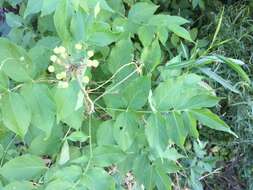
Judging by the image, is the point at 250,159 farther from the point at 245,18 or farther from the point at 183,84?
the point at 183,84

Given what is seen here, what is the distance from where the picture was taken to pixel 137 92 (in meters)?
0.74

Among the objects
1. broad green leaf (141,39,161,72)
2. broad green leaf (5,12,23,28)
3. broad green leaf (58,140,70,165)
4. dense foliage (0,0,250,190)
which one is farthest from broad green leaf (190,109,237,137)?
broad green leaf (5,12,23,28)

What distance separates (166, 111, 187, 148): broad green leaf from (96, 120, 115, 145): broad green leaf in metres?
0.11

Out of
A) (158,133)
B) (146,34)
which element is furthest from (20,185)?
(146,34)

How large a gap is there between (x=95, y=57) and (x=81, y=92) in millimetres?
211

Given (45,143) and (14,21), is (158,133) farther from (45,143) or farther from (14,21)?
(14,21)

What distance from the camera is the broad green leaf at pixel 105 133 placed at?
791mm

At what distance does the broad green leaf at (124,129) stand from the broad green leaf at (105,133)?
0.8 inches

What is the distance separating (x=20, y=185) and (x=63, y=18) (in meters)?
0.28

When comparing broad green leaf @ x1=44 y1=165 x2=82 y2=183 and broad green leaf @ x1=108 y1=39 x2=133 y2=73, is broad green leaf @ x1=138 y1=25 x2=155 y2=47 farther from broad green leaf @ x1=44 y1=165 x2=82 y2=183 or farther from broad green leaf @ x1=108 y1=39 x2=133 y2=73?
broad green leaf @ x1=44 y1=165 x2=82 y2=183

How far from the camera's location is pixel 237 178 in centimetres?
187

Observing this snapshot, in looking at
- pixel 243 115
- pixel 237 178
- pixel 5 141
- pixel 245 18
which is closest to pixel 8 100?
pixel 5 141

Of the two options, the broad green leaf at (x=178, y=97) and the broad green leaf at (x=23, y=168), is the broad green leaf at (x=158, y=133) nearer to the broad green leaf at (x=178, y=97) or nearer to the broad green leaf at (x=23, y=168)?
the broad green leaf at (x=178, y=97)

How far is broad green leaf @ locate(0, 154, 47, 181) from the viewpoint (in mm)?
771
